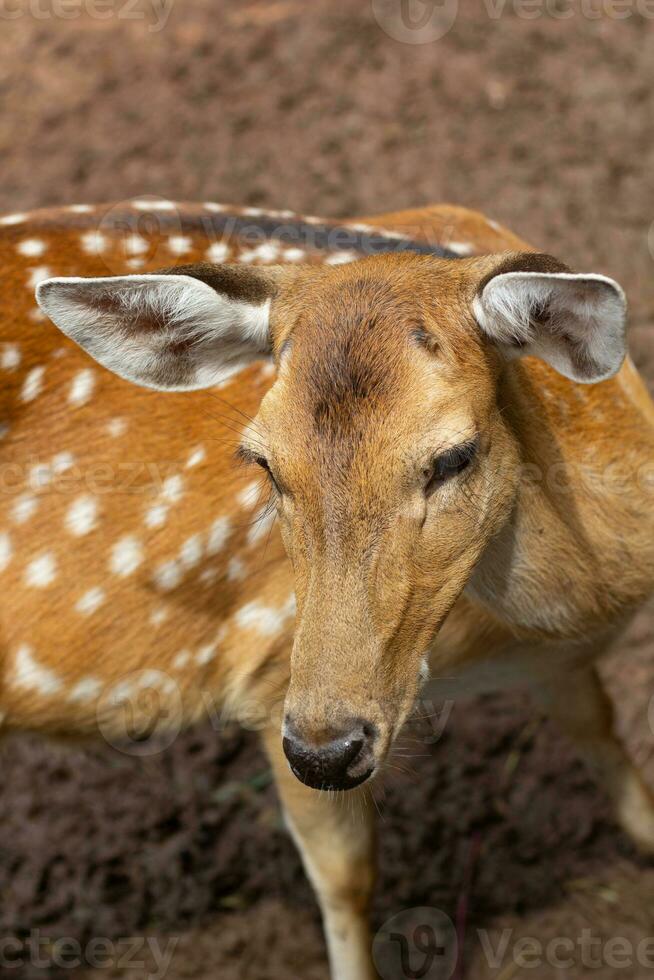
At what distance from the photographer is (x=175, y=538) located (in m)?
2.96

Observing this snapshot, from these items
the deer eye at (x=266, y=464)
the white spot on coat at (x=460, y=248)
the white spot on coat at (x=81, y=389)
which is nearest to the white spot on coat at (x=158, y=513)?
the white spot on coat at (x=81, y=389)

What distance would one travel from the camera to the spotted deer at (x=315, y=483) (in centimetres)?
210

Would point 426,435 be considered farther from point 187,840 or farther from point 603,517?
point 187,840

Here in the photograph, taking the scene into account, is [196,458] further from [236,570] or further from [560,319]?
[560,319]

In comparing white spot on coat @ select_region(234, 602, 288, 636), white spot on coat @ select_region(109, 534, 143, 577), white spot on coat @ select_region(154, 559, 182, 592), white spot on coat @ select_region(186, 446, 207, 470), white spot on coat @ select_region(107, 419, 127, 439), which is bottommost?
white spot on coat @ select_region(234, 602, 288, 636)

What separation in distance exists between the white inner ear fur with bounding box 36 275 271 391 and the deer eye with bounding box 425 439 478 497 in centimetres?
55

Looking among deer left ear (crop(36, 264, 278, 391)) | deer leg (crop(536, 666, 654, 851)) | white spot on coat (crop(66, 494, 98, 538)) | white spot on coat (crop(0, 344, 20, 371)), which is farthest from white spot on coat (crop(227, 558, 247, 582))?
deer leg (crop(536, 666, 654, 851))

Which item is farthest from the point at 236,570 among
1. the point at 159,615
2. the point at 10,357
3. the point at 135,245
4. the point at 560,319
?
the point at 560,319

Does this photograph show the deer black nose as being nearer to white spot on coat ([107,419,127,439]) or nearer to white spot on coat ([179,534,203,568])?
white spot on coat ([179,534,203,568])

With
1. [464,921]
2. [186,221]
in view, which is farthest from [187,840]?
[186,221]

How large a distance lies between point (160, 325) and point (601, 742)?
2.15 m

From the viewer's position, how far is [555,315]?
7.22 feet

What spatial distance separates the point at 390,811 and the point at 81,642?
5.03 ft

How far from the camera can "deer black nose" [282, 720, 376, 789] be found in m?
1.99
